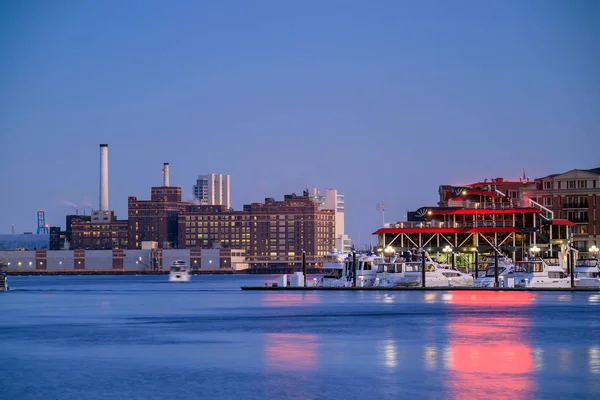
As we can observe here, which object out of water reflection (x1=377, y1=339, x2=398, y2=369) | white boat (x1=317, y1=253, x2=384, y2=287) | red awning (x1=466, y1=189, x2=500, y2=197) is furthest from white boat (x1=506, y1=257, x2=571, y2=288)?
water reflection (x1=377, y1=339, x2=398, y2=369)

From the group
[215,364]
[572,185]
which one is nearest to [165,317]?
[215,364]

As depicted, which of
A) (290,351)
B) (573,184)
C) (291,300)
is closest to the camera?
(290,351)

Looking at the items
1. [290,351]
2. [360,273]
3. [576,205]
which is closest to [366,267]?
[360,273]

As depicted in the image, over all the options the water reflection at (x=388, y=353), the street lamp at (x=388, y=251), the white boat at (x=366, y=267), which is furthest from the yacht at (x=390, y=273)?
the water reflection at (x=388, y=353)

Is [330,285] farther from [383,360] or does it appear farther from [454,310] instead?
[383,360]

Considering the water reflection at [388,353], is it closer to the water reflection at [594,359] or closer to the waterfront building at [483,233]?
the water reflection at [594,359]

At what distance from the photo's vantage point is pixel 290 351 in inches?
2234

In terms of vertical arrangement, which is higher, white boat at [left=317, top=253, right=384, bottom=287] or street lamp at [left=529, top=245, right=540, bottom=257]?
street lamp at [left=529, top=245, right=540, bottom=257]

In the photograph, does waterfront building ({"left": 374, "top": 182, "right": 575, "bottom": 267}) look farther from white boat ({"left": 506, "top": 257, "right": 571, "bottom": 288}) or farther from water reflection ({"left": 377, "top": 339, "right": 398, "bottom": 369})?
water reflection ({"left": 377, "top": 339, "right": 398, "bottom": 369})

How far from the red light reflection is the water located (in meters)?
0.10

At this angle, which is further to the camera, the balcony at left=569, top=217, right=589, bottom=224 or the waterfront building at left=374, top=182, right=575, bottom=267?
the balcony at left=569, top=217, right=589, bottom=224

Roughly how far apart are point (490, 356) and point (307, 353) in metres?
8.76

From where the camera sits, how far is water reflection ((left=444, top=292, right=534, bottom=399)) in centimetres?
4197

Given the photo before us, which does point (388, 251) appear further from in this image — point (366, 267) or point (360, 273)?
point (360, 273)
